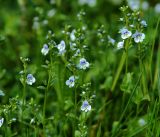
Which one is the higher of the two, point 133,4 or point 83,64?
point 133,4

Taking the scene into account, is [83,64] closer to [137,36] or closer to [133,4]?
[137,36]

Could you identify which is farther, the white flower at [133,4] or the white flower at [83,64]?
the white flower at [133,4]

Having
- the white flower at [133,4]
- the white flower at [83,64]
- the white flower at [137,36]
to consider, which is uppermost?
the white flower at [133,4]

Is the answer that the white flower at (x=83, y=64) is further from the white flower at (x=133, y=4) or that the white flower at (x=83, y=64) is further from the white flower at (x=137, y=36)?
the white flower at (x=133, y=4)

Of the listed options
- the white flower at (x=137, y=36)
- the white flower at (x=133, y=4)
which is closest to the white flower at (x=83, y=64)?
the white flower at (x=137, y=36)

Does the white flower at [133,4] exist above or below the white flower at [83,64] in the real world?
above

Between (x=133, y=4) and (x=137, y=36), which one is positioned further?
(x=133, y=4)

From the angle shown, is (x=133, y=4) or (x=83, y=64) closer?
(x=83, y=64)

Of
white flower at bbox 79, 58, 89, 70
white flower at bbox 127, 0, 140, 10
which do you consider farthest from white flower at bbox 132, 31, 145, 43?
white flower at bbox 127, 0, 140, 10

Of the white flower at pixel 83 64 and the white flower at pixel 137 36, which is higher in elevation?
the white flower at pixel 137 36

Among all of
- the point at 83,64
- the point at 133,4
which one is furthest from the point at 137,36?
the point at 133,4

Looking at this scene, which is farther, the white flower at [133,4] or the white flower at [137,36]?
the white flower at [133,4]
